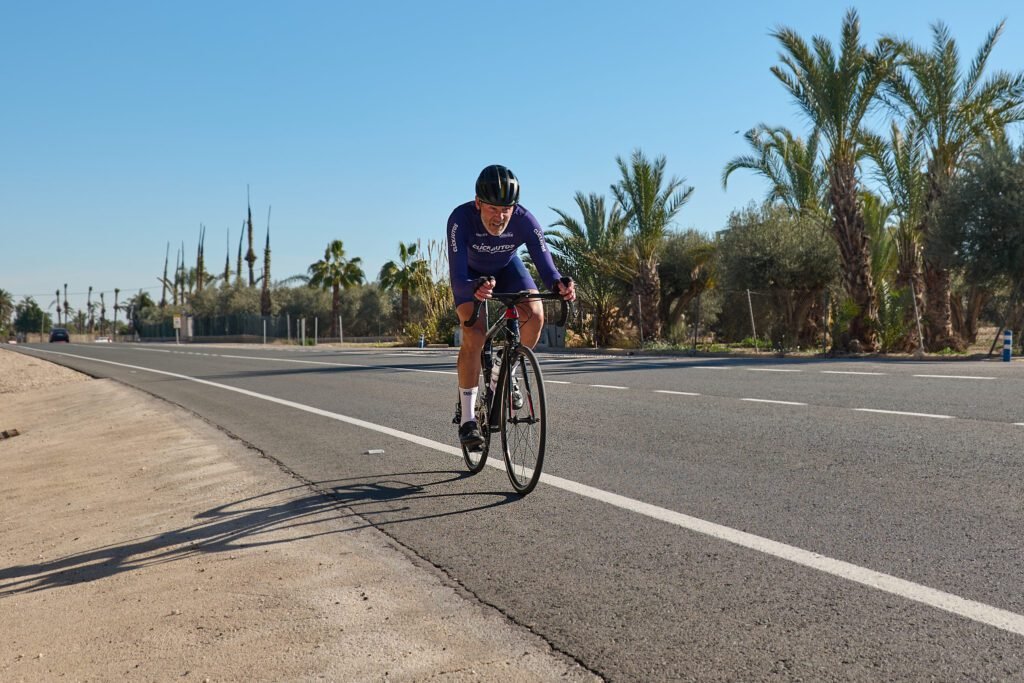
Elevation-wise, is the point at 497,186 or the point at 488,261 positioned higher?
the point at 497,186

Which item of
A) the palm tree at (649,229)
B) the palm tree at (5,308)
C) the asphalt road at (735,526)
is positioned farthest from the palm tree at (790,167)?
the palm tree at (5,308)

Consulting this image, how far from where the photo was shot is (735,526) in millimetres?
4434

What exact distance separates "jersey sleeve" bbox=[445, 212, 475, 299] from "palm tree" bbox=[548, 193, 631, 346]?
27457 mm

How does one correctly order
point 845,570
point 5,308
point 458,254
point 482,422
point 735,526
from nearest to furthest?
point 845,570, point 735,526, point 458,254, point 482,422, point 5,308

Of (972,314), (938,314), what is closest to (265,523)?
(938,314)

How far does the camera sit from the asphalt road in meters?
2.96

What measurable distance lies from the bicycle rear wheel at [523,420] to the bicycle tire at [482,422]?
28 cm

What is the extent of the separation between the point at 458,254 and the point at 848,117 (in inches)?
796

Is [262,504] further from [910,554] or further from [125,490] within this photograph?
[910,554]

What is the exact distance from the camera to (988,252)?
20422mm

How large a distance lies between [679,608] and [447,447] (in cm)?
429

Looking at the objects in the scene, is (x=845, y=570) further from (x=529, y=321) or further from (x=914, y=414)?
(x=914, y=414)

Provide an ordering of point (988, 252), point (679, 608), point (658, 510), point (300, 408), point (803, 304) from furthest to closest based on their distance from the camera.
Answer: point (803, 304) < point (988, 252) < point (300, 408) < point (658, 510) < point (679, 608)

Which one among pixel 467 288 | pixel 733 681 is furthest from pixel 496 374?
pixel 733 681
